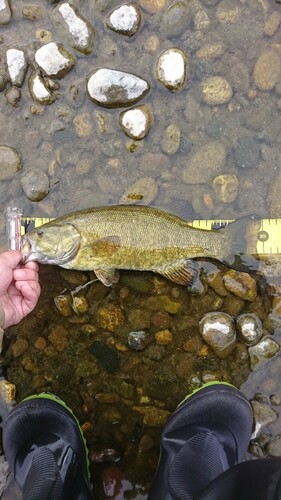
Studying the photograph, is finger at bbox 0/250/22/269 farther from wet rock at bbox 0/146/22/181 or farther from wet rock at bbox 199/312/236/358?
wet rock at bbox 199/312/236/358

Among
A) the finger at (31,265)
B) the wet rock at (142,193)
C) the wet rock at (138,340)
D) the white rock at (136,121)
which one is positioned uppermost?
the white rock at (136,121)

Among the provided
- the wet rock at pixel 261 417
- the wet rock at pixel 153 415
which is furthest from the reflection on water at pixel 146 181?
the wet rock at pixel 261 417

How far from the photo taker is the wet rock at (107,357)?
4.07m

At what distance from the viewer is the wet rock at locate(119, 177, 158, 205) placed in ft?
13.5

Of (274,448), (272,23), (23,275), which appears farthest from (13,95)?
(274,448)

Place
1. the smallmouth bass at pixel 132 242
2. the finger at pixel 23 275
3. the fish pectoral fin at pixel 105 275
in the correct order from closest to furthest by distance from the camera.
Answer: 1. the finger at pixel 23 275
2. the smallmouth bass at pixel 132 242
3. the fish pectoral fin at pixel 105 275

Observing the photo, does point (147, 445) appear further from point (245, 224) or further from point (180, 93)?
point (180, 93)

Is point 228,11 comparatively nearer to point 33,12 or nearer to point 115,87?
point 115,87

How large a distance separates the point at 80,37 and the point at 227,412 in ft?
11.6

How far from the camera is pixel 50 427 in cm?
377

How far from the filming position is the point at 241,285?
3.99 metres

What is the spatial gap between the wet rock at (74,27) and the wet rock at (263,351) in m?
3.07

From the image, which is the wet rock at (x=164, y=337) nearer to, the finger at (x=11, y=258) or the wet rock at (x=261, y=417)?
the wet rock at (x=261, y=417)

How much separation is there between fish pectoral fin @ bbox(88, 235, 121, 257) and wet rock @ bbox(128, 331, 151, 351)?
0.79 m
